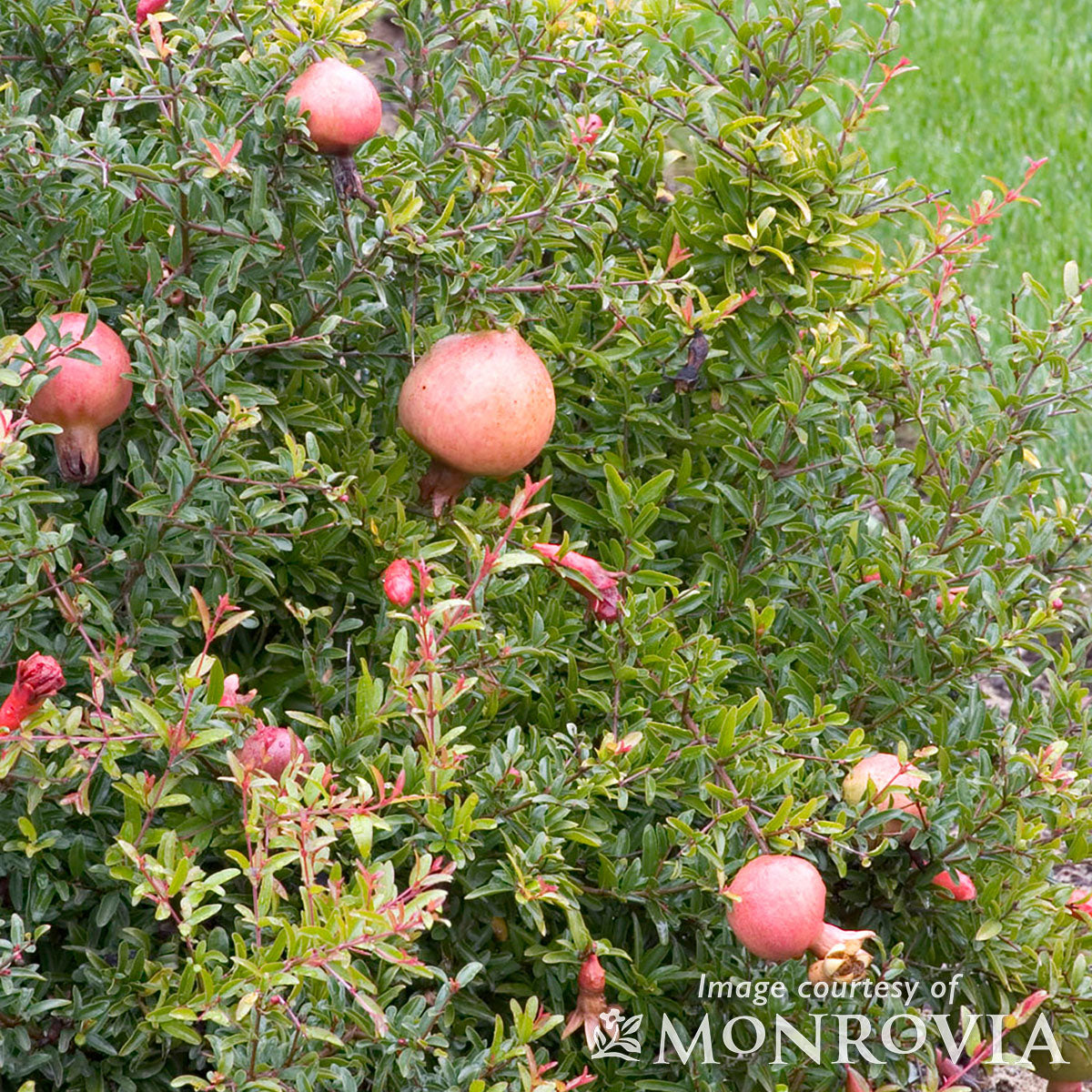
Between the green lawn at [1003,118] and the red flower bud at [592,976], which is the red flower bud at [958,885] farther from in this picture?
the green lawn at [1003,118]

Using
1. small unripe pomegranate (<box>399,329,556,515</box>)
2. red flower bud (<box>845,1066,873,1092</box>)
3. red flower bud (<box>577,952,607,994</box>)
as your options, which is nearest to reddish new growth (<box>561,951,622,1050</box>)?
red flower bud (<box>577,952,607,994</box>)

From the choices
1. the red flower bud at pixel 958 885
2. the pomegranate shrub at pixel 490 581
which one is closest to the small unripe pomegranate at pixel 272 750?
the pomegranate shrub at pixel 490 581

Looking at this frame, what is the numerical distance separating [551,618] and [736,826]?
393 mm

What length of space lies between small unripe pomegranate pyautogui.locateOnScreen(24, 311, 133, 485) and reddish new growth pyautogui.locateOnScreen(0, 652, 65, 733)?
1.05 feet

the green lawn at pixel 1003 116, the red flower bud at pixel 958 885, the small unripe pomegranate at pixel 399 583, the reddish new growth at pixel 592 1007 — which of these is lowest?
the reddish new growth at pixel 592 1007

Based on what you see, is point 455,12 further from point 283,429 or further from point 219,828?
point 219,828

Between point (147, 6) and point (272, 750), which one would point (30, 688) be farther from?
point (147, 6)

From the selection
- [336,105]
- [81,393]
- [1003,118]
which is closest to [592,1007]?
[81,393]

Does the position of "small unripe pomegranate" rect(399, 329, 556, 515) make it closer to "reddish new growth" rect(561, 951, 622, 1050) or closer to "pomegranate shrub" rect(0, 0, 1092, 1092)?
"pomegranate shrub" rect(0, 0, 1092, 1092)

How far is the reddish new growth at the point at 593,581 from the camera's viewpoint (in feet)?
6.05

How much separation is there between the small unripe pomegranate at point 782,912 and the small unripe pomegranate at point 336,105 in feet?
3.45

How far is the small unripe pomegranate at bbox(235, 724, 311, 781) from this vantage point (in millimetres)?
1590

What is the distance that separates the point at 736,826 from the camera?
5.89 ft

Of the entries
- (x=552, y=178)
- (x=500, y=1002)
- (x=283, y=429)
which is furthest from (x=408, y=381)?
(x=500, y=1002)
